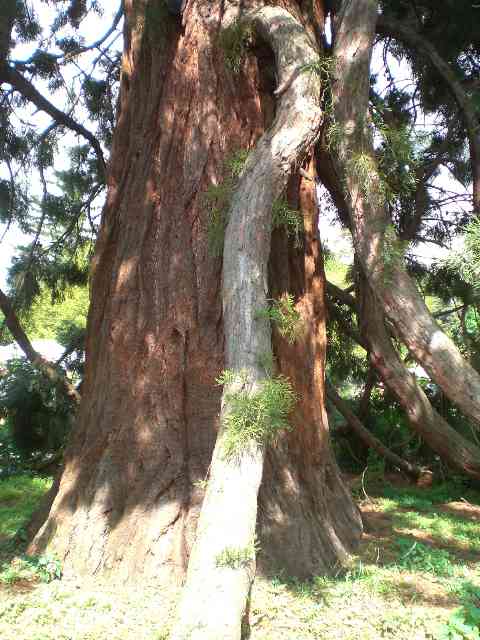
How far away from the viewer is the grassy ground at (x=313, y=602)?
2893 millimetres

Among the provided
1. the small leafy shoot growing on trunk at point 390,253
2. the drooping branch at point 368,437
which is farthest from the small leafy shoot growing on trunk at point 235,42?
the drooping branch at point 368,437

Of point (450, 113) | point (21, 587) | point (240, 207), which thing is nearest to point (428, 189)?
point (450, 113)

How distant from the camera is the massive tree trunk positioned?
3598mm

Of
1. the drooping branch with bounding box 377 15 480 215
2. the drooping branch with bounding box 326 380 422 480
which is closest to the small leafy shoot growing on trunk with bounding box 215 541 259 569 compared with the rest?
the drooping branch with bounding box 377 15 480 215

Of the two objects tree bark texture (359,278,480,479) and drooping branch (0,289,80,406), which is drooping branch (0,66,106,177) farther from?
tree bark texture (359,278,480,479)

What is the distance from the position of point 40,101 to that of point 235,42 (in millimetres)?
3680

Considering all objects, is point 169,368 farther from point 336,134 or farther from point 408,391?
point 408,391

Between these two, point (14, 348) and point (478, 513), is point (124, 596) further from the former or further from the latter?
point (14, 348)

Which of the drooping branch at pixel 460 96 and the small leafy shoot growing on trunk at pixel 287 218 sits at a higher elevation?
the drooping branch at pixel 460 96

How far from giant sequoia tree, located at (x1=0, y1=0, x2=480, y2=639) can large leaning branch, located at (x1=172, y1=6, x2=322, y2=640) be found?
11mm

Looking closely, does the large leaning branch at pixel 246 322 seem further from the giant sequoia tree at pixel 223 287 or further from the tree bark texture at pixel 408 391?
the tree bark texture at pixel 408 391

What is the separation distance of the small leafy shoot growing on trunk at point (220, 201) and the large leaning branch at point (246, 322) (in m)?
0.27

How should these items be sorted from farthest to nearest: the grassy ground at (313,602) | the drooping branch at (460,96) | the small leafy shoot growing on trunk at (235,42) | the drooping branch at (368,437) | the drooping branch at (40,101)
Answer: the drooping branch at (40,101), the drooping branch at (368,437), the drooping branch at (460,96), the small leafy shoot growing on trunk at (235,42), the grassy ground at (313,602)

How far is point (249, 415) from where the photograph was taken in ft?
8.96
